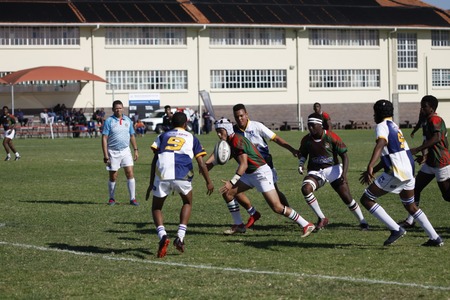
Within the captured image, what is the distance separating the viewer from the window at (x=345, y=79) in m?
75.0

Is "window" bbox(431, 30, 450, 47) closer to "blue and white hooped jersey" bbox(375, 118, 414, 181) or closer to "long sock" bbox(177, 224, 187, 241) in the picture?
"blue and white hooped jersey" bbox(375, 118, 414, 181)

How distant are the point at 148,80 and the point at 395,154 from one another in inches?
2310

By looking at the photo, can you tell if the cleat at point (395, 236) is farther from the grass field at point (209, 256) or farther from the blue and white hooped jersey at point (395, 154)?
the blue and white hooped jersey at point (395, 154)

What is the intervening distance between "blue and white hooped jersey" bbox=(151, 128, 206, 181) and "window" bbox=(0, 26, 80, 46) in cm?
5596

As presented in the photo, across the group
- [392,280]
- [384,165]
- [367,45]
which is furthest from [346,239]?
[367,45]

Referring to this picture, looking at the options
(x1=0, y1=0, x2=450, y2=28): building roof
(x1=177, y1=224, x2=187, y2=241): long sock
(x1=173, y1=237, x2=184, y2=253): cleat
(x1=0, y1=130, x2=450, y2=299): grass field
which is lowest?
(x1=0, y1=130, x2=450, y2=299): grass field

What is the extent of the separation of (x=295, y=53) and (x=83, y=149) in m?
33.8

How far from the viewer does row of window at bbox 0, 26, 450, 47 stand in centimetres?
6650

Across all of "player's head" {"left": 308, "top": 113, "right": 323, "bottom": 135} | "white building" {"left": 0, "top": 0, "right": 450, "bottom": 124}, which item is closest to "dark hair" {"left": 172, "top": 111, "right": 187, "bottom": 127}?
"player's head" {"left": 308, "top": 113, "right": 323, "bottom": 135}

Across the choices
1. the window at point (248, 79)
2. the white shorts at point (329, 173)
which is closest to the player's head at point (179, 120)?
the white shorts at point (329, 173)

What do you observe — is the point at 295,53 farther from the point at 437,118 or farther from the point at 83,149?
the point at 437,118

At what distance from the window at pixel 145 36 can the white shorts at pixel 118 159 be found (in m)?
50.2

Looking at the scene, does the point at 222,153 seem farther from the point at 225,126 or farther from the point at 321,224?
the point at 321,224

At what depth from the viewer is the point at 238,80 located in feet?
239
